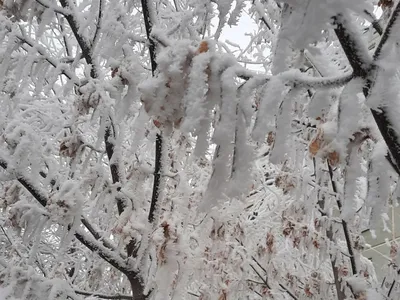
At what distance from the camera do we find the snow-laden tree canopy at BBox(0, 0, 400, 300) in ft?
3.11

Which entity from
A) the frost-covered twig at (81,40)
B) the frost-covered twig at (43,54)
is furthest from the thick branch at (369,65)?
the frost-covered twig at (81,40)

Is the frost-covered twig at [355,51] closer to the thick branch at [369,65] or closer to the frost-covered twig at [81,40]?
the thick branch at [369,65]

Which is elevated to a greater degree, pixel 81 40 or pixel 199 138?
pixel 81 40

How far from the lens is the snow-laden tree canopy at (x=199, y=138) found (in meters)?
0.95

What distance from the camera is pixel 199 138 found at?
992mm

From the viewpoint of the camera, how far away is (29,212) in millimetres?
2203

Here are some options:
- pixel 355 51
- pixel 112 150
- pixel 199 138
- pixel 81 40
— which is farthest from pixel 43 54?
pixel 355 51

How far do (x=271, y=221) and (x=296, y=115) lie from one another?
1.86 meters

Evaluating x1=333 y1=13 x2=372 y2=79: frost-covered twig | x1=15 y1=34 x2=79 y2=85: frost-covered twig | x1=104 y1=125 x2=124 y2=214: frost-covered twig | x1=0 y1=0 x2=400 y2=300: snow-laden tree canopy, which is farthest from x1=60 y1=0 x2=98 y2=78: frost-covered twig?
x1=333 y1=13 x2=372 y2=79: frost-covered twig

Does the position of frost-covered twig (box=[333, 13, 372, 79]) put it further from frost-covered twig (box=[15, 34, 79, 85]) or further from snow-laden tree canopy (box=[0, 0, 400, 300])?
frost-covered twig (box=[15, 34, 79, 85])

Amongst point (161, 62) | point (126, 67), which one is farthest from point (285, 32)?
point (126, 67)

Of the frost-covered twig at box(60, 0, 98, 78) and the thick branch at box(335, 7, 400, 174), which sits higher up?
the frost-covered twig at box(60, 0, 98, 78)

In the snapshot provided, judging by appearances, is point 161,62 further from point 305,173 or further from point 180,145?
point 305,173

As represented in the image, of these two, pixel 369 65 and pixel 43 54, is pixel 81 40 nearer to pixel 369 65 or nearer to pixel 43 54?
pixel 43 54
